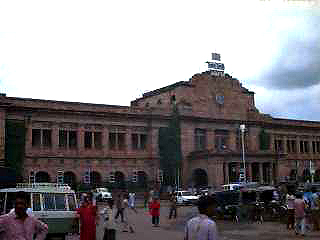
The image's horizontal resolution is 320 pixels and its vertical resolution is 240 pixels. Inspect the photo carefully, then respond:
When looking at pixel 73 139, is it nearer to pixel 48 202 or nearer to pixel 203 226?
pixel 48 202

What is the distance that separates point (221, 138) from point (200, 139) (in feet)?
11.8

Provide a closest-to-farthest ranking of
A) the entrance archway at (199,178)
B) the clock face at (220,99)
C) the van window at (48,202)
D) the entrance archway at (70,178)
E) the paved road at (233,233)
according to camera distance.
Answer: the van window at (48,202), the paved road at (233,233), the entrance archway at (70,178), the entrance archway at (199,178), the clock face at (220,99)

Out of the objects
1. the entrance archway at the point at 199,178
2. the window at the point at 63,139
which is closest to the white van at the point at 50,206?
the window at the point at 63,139

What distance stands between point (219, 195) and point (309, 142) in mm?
55388

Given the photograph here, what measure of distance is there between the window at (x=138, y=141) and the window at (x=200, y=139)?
6860mm

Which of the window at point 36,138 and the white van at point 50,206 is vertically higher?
the window at point 36,138

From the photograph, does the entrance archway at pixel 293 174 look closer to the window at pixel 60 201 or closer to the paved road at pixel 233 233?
the paved road at pixel 233 233

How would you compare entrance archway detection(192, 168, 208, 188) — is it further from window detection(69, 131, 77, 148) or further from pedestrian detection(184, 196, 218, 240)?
pedestrian detection(184, 196, 218, 240)

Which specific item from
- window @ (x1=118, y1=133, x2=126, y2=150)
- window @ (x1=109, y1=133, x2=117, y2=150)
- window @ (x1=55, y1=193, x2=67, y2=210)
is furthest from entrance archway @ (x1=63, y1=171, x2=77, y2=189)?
window @ (x1=55, y1=193, x2=67, y2=210)

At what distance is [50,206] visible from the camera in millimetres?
16469

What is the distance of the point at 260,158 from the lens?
63.4 meters

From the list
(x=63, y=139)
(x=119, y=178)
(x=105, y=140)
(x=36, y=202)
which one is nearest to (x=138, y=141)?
(x=105, y=140)

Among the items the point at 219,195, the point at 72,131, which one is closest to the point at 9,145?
the point at 72,131

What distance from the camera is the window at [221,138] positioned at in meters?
66.6
